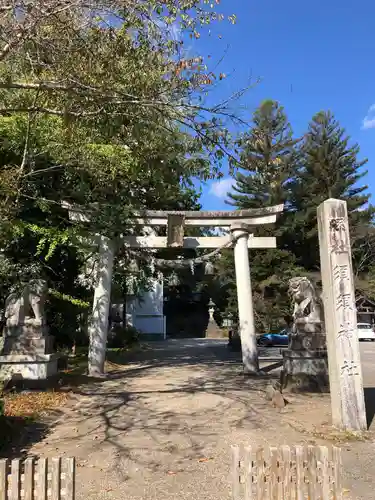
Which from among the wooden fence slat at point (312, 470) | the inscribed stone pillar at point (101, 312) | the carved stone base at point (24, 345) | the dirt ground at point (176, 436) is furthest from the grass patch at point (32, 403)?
the wooden fence slat at point (312, 470)

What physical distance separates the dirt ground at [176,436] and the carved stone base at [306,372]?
547 mm

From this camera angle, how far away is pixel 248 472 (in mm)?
2896

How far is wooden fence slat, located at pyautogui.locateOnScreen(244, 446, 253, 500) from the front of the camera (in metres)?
2.88

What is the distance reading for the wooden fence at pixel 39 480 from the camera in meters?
2.74

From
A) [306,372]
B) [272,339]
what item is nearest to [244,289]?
Result: [306,372]

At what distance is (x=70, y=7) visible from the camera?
607cm

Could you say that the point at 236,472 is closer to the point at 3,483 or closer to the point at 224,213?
the point at 3,483

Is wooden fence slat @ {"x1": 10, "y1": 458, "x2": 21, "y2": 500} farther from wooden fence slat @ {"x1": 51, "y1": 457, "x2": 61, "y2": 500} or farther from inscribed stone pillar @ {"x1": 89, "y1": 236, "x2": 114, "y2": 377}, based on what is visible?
inscribed stone pillar @ {"x1": 89, "y1": 236, "x2": 114, "y2": 377}

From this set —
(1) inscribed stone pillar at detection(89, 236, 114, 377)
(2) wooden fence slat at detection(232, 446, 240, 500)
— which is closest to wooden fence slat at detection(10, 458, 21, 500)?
(2) wooden fence slat at detection(232, 446, 240, 500)

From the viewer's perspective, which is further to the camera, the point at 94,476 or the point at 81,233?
the point at 81,233

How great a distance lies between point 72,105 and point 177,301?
3961cm

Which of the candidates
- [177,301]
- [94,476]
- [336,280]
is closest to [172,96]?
[336,280]

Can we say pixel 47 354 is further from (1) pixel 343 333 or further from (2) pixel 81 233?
(1) pixel 343 333

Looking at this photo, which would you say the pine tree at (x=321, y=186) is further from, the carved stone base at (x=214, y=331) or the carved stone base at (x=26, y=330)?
the carved stone base at (x=26, y=330)
